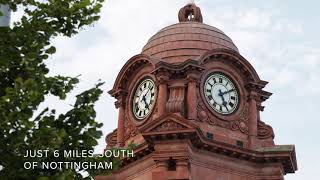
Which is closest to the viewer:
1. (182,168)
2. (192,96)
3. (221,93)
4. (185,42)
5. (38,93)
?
(38,93)

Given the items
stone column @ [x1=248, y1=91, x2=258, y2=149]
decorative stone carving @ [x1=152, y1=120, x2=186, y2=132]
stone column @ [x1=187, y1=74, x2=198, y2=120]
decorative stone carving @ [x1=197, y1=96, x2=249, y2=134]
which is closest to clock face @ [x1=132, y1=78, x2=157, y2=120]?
stone column @ [x1=187, y1=74, x2=198, y2=120]

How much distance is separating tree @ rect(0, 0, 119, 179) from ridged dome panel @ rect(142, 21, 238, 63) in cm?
2338

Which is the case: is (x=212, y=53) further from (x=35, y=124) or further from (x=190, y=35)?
(x=35, y=124)

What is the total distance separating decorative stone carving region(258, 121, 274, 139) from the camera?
42625 millimetres

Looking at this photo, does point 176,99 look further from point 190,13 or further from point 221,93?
point 190,13

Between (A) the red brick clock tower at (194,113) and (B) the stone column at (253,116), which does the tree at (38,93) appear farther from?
(B) the stone column at (253,116)

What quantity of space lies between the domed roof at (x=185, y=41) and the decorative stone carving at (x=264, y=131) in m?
4.77

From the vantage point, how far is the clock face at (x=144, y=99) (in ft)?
139

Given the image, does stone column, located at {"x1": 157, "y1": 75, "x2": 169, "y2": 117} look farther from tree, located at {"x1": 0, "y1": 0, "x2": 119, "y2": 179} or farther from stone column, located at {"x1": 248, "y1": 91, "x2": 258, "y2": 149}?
tree, located at {"x1": 0, "y1": 0, "x2": 119, "y2": 179}

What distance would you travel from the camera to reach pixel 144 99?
4300 centimetres

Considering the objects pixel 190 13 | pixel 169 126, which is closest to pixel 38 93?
pixel 169 126

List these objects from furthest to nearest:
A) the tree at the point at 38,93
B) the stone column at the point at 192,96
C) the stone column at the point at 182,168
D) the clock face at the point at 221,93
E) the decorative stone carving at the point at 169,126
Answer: the clock face at the point at 221,93 < the stone column at the point at 192,96 < the decorative stone carving at the point at 169,126 < the stone column at the point at 182,168 < the tree at the point at 38,93

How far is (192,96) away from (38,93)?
23.1 metres

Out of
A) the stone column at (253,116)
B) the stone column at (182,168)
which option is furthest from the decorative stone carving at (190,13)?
the stone column at (182,168)
